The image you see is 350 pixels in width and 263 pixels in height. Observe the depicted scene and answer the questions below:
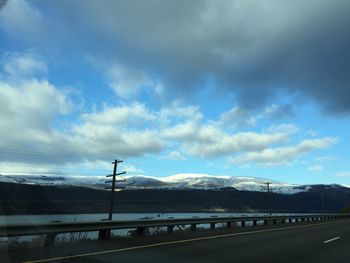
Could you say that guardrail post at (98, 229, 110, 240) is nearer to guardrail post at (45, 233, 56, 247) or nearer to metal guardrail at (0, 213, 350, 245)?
metal guardrail at (0, 213, 350, 245)

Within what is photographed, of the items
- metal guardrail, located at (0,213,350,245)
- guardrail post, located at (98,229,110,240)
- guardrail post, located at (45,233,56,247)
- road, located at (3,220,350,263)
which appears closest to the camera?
road, located at (3,220,350,263)

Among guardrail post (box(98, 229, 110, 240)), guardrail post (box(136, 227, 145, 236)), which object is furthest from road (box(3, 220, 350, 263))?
guardrail post (box(136, 227, 145, 236))

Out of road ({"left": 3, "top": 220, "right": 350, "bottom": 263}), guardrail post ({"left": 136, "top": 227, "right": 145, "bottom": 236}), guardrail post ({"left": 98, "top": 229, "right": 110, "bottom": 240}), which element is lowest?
road ({"left": 3, "top": 220, "right": 350, "bottom": 263})

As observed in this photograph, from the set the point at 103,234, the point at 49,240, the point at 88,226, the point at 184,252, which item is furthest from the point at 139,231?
the point at 184,252

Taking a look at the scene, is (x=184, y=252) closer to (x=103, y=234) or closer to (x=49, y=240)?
(x=49, y=240)

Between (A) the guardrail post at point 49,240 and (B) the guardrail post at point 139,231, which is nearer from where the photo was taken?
(A) the guardrail post at point 49,240

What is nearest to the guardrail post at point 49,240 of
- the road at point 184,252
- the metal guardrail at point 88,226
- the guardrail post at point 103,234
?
the metal guardrail at point 88,226

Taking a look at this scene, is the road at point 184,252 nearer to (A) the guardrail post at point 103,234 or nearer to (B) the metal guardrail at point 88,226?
(B) the metal guardrail at point 88,226

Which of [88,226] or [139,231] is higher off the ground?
[139,231]

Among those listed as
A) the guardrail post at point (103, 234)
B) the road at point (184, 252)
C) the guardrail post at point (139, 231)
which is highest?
the guardrail post at point (139, 231)

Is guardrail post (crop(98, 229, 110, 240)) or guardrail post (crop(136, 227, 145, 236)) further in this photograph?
guardrail post (crop(136, 227, 145, 236))

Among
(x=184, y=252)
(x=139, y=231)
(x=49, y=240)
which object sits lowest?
(x=184, y=252)

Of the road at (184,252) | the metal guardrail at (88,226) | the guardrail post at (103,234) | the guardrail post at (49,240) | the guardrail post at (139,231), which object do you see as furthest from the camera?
the guardrail post at (139,231)

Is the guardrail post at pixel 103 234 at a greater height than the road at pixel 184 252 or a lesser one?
greater
